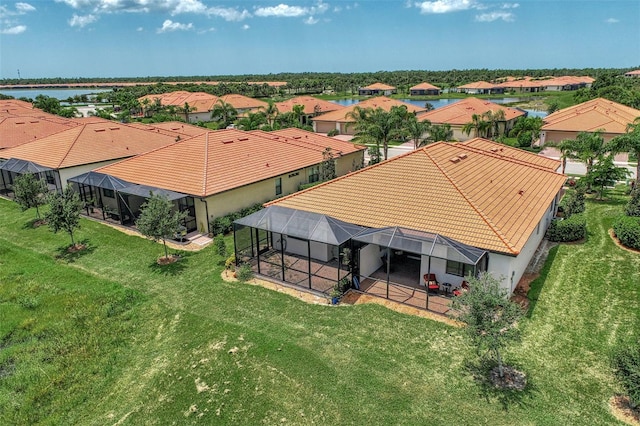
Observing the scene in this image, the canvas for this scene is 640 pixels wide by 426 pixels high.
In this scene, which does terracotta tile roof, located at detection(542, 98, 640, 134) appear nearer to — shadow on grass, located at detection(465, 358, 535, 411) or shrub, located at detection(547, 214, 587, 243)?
shrub, located at detection(547, 214, 587, 243)

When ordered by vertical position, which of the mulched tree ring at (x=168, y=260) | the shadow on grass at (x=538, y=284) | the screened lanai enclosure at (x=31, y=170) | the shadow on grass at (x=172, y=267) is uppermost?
the screened lanai enclosure at (x=31, y=170)

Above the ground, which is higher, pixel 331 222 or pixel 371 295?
pixel 331 222

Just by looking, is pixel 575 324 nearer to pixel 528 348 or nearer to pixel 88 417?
pixel 528 348

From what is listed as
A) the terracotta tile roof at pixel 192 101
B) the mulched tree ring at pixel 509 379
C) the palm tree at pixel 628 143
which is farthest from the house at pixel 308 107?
the mulched tree ring at pixel 509 379

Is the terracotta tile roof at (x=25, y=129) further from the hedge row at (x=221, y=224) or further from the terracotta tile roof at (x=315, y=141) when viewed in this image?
the hedge row at (x=221, y=224)

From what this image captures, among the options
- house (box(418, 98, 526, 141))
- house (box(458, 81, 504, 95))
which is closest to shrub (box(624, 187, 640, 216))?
house (box(418, 98, 526, 141))

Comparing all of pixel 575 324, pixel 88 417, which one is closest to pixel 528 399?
pixel 575 324
